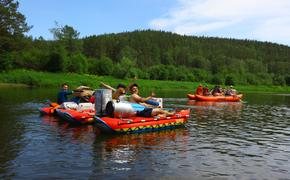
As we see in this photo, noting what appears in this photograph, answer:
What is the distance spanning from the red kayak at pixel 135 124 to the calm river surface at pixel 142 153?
0.27 metres

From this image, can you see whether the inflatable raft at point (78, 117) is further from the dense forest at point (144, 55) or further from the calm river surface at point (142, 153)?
the dense forest at point (144, 55)

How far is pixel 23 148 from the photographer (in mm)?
11484

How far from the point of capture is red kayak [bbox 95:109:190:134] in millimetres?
13977

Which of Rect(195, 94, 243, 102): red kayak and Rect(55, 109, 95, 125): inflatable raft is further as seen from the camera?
Rect(195, 94, 243, 102): red kayak

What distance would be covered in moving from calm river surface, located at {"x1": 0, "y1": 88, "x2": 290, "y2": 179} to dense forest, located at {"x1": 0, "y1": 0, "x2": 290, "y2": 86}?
44580 millimetres

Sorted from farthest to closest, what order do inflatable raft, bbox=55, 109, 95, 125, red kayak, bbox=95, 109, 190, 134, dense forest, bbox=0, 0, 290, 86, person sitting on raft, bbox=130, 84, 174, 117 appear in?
dense forest, bbox=0, 0, 290, 86 → inflatable raft, bbox=55, 109, 95, 125 → person sitting on raft, bbox=130, 84, 174, 117 → red kayak, bbox=95, 109, 190, 134

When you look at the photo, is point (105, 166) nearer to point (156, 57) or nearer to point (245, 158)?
point (245, 158)

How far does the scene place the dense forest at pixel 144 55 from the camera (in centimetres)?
5941

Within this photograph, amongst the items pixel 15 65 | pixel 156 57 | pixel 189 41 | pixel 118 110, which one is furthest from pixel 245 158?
pixel 189 41

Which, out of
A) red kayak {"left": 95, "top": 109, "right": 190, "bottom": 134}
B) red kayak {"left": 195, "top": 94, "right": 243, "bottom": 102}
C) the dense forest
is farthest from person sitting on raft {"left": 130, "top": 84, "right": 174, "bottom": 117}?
the dense forest

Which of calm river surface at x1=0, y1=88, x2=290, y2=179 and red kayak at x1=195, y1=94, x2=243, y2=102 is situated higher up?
red kayak at x1=195, y1=94, x2=243, y2=102

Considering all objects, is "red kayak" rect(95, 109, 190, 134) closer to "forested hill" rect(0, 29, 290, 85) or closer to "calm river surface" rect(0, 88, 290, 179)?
"calm river surface" rect(0, 88, 290, 179)

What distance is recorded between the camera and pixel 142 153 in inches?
447

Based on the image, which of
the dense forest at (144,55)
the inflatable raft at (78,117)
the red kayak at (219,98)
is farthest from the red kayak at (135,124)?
the dense forest at (144,55)
